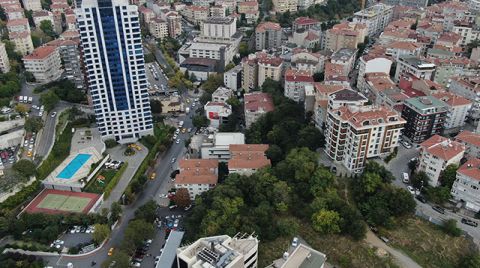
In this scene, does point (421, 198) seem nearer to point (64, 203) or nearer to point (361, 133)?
point (361, 133)

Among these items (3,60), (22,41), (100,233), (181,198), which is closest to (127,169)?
(181,198)

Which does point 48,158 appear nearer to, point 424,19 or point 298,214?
point 298,214

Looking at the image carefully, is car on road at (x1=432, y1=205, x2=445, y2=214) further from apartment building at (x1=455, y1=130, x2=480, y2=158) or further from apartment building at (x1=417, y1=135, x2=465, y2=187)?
apartment building at (x1=455, y1=130, x2=480, y2=158)

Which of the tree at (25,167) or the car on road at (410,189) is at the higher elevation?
the car on road at (410,189)

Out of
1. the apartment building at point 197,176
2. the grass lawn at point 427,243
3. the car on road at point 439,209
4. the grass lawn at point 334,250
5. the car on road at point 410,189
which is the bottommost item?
the apartment building at point 197,176

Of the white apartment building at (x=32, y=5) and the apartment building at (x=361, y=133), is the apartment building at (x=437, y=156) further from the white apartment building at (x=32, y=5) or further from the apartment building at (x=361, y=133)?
the white apartment building at (x=32, y=5)

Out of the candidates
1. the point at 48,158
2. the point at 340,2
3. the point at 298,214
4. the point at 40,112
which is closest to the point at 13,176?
the point at 48,158

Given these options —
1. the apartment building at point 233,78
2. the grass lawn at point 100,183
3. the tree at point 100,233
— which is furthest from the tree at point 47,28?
the tree at point 100,233

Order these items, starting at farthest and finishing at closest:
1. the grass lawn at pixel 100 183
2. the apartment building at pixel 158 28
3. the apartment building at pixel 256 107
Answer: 1. the apartment building at pixel 158 28
2. the apartment building at pixel 256 107
3. the grass lawn at pixel 100 183
